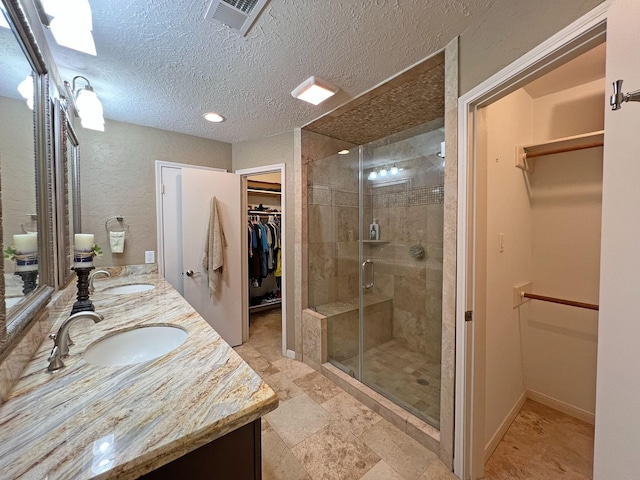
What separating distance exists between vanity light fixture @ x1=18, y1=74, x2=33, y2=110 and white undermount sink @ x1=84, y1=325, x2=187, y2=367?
1.01 metres

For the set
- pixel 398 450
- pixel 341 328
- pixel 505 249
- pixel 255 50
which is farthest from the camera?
pixel 341 328

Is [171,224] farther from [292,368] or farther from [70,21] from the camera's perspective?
[292,368]

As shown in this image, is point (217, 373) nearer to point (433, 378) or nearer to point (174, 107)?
point (433, 378)

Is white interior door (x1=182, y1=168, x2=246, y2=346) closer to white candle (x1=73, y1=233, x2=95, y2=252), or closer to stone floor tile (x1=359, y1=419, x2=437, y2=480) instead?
white candle (x1=73, y1=233, x2=95, y2=252)

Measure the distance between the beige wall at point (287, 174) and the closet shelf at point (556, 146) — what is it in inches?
76.3

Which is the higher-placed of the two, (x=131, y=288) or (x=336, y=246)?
(x=336, y=246)

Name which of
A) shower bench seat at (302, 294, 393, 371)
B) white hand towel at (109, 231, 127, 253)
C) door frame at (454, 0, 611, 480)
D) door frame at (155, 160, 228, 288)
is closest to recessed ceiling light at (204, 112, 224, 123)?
door frame at (155, 160, 228, 288)

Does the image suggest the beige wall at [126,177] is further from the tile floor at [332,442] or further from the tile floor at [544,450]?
the tile floor at [544,450]

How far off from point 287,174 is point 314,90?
1025 mm

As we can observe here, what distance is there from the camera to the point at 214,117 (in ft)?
7.27

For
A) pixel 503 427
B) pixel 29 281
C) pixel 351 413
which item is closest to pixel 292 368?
pixel 351 413

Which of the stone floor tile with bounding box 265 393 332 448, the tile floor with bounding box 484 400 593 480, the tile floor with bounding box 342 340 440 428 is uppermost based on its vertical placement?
the tile floor with bounding box 342 340 440 428

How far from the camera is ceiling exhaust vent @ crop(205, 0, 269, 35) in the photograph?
3.57 ft

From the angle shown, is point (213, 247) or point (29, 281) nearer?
point (29, 281)
